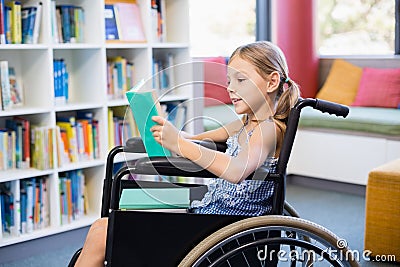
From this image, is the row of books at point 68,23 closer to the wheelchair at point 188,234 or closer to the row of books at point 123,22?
the row of books at point 123,22

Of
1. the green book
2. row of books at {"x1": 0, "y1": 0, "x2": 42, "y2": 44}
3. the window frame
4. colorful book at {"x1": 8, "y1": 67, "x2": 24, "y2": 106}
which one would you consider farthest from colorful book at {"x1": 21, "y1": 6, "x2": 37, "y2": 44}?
the window frame

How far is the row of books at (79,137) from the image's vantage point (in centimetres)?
307

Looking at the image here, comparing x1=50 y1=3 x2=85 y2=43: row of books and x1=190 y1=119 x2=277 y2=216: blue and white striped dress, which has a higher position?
x1=50 y1=3 x2=85 y2=43: row of books

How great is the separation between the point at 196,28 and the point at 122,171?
3.05 metres

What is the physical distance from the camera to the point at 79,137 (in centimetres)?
311

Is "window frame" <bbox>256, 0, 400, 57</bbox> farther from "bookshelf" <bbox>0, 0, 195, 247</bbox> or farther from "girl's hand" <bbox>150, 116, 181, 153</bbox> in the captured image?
"girl's hand" <bbox>150, 116, 181, 153</bbox>

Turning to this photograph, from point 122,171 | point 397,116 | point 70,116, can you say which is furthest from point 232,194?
point 397,116

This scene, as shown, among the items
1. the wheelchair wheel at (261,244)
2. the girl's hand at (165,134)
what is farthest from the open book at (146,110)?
the wheelchair wheel at (261,244)

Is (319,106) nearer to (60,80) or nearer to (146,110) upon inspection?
(146,110)

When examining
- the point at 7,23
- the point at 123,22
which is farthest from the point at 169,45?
the point at 7,23

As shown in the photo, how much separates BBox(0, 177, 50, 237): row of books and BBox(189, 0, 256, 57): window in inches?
76.6

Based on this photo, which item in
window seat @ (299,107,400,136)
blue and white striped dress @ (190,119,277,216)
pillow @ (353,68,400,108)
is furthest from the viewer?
pillow @ (353,68,400,108)

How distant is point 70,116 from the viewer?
10.7 ft

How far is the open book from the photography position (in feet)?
5.23
